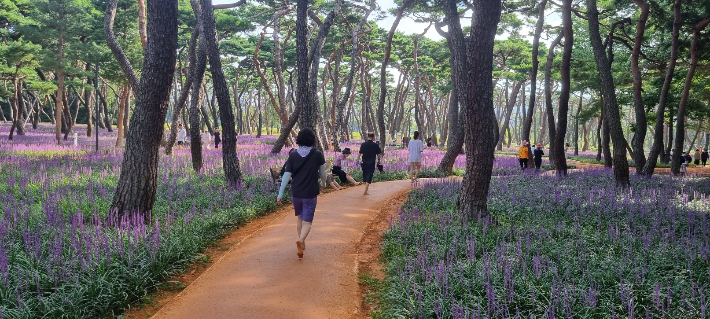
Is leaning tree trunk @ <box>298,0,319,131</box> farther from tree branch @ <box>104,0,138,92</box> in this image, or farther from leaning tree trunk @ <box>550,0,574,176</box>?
leaning tree trunk @ <box>550,0,574,176</box>

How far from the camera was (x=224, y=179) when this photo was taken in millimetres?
11516

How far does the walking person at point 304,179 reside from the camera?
17.6 feet

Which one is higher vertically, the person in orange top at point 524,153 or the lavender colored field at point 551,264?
the person in orange top at point 524,153

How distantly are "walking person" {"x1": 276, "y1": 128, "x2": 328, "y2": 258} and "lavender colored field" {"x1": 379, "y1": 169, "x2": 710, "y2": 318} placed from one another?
4.08 feet

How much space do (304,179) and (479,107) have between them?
3.76 meters

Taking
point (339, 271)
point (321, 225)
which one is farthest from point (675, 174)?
point (339, 271)

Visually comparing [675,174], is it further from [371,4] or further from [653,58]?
[371,4]

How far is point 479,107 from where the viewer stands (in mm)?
7309

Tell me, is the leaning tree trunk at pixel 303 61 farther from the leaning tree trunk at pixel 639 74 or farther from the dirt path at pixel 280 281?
the leaning tree trunk at pixel 639 74

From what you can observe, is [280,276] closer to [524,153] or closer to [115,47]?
[115,47]

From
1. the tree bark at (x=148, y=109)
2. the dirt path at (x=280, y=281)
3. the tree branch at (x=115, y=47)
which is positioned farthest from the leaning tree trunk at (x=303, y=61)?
the tree bark at (x=148, y=109)

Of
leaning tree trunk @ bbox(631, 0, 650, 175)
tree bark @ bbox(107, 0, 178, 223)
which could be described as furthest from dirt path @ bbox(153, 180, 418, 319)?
leaning tree trunk @ bbox(631, 0, 650, 175)

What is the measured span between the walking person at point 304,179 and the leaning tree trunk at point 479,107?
3.15 meters

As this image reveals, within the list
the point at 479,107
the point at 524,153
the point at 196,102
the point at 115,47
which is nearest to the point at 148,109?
the point at 479,107
